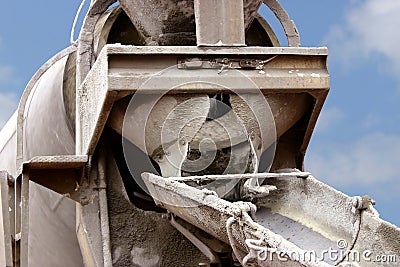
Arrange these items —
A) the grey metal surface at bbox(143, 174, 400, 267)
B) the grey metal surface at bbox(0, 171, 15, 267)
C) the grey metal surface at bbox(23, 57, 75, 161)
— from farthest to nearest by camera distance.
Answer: the grey metal surface at bbox(23, 57, 75, 161) < the grey metal surface at bbox(0, 171, 15, 267) < the grey metal surface at bbox(143, 174, 400, 267)

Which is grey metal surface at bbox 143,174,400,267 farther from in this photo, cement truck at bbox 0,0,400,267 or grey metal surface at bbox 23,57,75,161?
grey metal surface at bbox 23,57,75,161

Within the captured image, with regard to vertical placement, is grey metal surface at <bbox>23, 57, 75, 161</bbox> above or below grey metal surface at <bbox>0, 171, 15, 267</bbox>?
above

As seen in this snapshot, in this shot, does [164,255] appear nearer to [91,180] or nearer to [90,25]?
[91,180]

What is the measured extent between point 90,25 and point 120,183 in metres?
0.89

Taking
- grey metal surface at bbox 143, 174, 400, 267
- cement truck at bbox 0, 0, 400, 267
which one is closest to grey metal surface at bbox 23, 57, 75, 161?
cement truck at bbox 0, 0, 400, 267

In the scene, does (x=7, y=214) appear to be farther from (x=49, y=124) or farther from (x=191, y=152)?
(x=191, y=152)

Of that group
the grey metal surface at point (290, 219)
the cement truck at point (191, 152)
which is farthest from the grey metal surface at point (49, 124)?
the grey metal surface at point (290, 219)

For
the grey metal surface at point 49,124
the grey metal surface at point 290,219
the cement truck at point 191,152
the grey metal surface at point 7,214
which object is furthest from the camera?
the grey metal surface at point 49,124

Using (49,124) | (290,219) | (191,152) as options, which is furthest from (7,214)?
(290,219)

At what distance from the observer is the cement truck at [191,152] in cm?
330

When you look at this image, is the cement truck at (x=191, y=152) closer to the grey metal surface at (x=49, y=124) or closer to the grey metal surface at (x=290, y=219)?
the grey metal surface at (x=290, y=219)

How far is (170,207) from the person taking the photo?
344 cm

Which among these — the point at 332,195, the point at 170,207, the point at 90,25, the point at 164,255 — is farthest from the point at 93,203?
the point at 332,195

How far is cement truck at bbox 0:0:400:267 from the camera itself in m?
3.30
